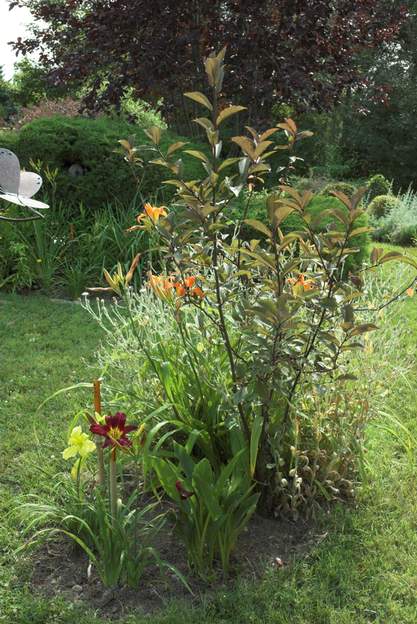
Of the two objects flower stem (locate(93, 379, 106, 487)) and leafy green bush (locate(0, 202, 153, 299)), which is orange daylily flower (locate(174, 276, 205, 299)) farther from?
leafy green bush (locate(0, 202, 153, 299))

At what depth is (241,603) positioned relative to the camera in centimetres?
214

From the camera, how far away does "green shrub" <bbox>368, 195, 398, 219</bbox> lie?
9781 millimetres

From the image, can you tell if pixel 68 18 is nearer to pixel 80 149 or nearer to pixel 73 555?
pixel 80 149

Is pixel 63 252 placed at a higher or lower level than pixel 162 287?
lower

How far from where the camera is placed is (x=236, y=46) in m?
6.86

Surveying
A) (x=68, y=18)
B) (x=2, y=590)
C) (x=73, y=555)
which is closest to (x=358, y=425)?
(x=73, y=555)

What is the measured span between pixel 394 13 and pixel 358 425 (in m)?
→ 7.63

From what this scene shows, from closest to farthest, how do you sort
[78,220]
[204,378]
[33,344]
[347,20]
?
[204,378], [33,344], [78,220], [347,20]

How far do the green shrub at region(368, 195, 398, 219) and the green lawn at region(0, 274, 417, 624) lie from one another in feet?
21.2

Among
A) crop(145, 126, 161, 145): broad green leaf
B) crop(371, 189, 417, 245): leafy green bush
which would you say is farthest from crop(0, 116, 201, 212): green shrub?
crop(145, 126, 161, 145): broad green leaf

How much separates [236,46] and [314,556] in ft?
18.6

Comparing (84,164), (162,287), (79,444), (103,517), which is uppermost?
(84,164)

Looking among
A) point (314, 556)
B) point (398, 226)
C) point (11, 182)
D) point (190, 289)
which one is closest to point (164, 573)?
point (314, 556)

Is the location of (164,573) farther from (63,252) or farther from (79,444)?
(63,252)
